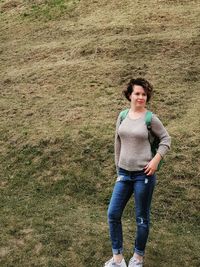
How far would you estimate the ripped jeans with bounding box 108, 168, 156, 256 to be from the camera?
18.5 ft

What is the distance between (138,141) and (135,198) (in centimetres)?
74

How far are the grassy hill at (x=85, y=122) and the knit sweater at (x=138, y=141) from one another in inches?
68.1

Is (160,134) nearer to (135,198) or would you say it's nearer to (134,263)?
(135,198)

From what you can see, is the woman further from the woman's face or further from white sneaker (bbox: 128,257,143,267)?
white sneaker (bbox: 128,257,143,267)

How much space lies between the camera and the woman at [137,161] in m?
5.62

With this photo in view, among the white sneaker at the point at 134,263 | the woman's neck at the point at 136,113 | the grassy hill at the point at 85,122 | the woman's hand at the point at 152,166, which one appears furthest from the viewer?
the grassy hill at the point at 85,122

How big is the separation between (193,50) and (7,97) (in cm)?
586

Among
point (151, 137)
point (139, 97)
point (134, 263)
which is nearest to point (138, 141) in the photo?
point (151, 137)

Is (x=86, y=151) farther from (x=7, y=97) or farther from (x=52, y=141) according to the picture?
(x=7, y=97)

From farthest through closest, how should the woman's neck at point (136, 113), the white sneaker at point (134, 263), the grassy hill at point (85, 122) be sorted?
the grassy hill at point (85, 122) → the white sneaker at point (134, 263) → the woman's neck at point (136, 113)

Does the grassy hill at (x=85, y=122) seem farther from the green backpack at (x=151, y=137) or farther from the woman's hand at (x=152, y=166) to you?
the green backpack at (x=151, y=137)

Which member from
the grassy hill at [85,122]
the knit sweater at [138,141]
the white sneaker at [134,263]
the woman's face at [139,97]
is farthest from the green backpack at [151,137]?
the grassy hill at [85,122]

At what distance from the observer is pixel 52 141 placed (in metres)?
10.4

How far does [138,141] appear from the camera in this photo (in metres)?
5.65
